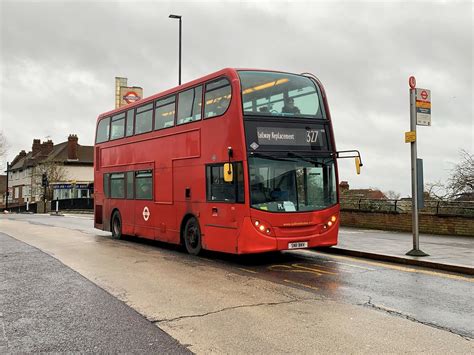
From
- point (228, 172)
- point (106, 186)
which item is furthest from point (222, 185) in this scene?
point (106, 186)

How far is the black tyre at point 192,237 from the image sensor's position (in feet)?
37.3

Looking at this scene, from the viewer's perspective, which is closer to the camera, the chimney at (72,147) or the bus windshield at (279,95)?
the bus windshield at (279,95)

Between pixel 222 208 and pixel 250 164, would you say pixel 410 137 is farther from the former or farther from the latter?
pixel 222 208

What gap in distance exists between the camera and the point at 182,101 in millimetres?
12023

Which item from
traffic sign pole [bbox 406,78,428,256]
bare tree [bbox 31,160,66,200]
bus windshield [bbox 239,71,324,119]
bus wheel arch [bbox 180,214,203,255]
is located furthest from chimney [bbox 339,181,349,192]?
bare tree [bbox 31,160,66,200]

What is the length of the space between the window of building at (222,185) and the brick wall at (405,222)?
28.9 feet

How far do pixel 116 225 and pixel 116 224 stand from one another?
34mm

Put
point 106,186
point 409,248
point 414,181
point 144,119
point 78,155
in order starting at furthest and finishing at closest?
point 78,155 < point 106,186 < point 144,119 < point 409,248 < point 414,181

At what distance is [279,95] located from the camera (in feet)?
33.7

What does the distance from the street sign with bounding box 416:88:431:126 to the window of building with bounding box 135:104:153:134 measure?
7.18m

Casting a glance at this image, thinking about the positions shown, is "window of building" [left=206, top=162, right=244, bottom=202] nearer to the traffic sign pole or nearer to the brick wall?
the traffic sign pole

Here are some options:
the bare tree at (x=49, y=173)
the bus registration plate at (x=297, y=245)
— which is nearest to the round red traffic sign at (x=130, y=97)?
the bus registration plate at (x=297, y=245)

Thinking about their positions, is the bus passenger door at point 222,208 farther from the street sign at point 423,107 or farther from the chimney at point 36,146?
the chimney at point 36,146

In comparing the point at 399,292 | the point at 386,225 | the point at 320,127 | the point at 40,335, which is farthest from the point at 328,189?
the point at 386,225
